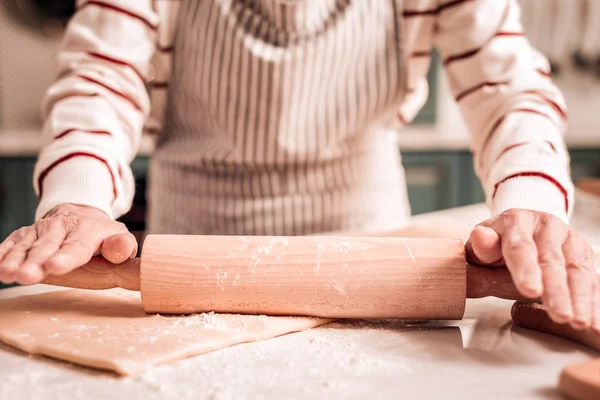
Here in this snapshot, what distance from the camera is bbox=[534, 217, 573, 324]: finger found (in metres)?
0.53

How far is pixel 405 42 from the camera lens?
40.1 inches

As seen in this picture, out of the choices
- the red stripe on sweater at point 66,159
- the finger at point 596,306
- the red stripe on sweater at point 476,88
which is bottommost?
the finger at point 596,306

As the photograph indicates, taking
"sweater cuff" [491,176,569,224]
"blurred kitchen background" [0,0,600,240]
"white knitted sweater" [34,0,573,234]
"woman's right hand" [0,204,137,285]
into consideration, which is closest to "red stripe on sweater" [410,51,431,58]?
"white knitted sweater" [34,0,573,234]

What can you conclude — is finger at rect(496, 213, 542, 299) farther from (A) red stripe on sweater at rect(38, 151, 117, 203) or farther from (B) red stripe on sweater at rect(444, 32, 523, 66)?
(A) red stripe on sweater at rect(38, 151, 117, 203)

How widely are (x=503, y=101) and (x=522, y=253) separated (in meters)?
0.38

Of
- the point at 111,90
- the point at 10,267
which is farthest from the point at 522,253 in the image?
the point at 111,90

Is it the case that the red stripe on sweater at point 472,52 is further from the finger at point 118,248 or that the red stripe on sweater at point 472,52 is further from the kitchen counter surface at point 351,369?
the finger at point 118,248

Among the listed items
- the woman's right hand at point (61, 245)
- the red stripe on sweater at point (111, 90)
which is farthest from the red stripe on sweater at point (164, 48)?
the woman's right hand at point (61, 245)

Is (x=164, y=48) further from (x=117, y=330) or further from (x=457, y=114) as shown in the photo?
(x=457, y=114)

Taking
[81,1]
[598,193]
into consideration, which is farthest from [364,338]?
[598,193]

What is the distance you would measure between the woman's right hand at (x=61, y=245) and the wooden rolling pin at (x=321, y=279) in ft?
0.15

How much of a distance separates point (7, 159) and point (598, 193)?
1.95 m

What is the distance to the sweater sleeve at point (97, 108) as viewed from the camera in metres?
0.77

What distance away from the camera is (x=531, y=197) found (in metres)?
0.72
